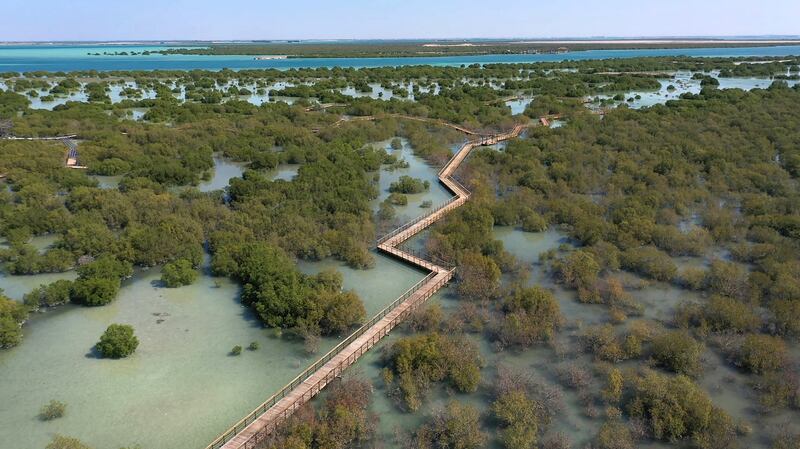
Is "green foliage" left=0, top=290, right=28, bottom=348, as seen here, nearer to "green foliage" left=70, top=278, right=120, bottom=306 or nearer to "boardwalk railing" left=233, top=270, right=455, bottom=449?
"green foliage" left=70, top=278, right=120, bottom=306

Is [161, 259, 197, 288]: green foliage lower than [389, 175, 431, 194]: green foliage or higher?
lower

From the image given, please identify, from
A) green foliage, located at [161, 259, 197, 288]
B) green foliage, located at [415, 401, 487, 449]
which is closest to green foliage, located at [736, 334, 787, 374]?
green foliage, located at [415, 401, 487, 449]

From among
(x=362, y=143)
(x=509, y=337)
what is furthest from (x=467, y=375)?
(x=362, y=143)

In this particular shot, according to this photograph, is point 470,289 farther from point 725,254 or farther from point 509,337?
point 725,254

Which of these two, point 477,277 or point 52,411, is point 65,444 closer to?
point 52,411

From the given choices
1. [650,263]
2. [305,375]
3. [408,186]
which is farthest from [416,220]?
[305,375]

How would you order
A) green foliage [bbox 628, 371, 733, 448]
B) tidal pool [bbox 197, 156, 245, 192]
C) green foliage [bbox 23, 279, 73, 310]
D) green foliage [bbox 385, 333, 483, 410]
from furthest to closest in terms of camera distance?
tidal pool [bbox 197, 156, 245, 192]
green foliage [bbox 23, 279, 73, 310]
green foliage [bbox 385, 333, 483, 410]
green foliage [bbox 628, 371, 733, 448]
